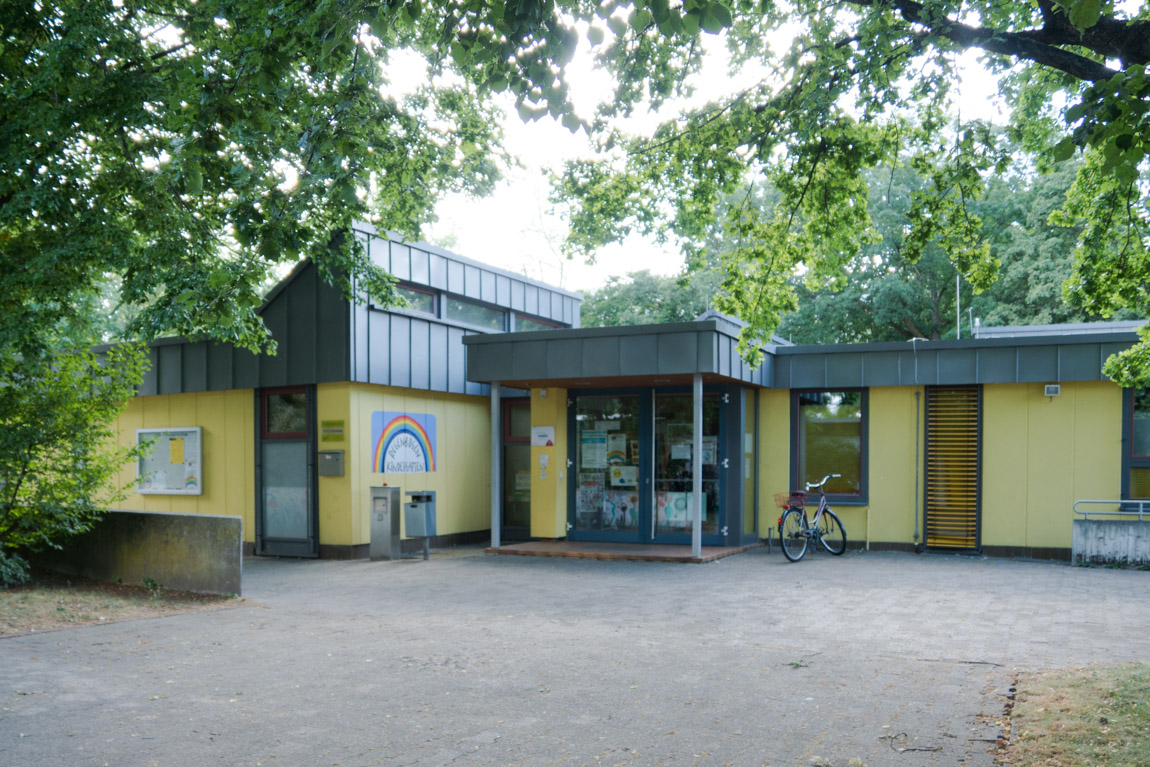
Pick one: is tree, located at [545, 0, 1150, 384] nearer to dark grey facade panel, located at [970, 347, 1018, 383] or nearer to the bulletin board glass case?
dark grey facade panel, located at [970, 347, 1018, 383]

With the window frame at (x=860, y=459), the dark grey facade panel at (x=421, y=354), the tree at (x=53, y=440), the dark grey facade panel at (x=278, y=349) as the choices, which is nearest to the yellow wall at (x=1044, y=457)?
the window frame at (x=860, y=459)

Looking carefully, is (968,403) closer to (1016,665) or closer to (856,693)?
(1016,665)

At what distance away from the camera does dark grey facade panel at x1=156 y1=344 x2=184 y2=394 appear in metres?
15.9

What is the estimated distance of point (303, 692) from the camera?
5957 millimetres

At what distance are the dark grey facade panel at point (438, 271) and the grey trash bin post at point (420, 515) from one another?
351cm

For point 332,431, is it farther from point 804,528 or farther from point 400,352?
point 804,528

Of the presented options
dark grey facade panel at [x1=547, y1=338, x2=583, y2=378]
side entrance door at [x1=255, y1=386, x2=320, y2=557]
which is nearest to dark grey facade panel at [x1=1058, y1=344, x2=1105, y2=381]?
dark grey facade panel at [x1=547, y1=338, x2=583, y2=378]

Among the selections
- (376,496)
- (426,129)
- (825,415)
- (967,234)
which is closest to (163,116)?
(426,129)

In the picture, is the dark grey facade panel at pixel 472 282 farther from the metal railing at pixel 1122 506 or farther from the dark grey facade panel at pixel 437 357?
the metal railing at pixel 1122 506

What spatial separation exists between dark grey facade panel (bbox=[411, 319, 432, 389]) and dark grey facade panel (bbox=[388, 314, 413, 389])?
10 centimetres

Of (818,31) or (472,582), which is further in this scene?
(472,582)

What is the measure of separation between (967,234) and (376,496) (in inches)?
338

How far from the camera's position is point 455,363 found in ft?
53.2

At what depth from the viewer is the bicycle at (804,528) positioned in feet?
43.8
